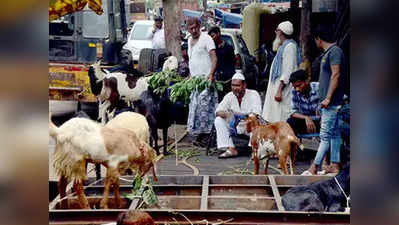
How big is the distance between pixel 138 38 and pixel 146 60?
202mm

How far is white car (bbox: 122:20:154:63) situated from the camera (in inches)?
200

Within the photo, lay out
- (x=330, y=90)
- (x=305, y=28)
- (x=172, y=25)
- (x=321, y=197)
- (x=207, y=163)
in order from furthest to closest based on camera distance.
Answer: (x=207, y=163) < (x=172, y=25) < (x=305, y=28) < (x=330, y=90) < (x=321, y=197)

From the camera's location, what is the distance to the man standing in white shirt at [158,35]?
5145 millimetres

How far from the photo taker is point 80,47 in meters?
5.30

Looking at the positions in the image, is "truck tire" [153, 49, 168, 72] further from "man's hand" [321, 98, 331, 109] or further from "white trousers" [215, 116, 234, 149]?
"man's hand" [321, 98, 331, 109]

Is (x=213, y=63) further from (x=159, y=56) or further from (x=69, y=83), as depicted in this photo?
(x=69, y=83)

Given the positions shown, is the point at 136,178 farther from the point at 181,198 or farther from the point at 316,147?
the point at 316,147

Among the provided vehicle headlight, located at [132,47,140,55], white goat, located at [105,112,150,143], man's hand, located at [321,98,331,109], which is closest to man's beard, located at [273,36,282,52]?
man's hand, located at [321,98,331,109]

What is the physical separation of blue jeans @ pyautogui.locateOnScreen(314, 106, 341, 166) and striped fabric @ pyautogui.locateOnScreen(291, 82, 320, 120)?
3.1 inches

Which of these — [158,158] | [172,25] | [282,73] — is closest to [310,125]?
[282,73]

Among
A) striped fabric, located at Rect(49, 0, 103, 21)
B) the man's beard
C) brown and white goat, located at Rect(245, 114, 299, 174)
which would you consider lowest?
brown and white goat, located at Rect(245, 114, 299, 174)
